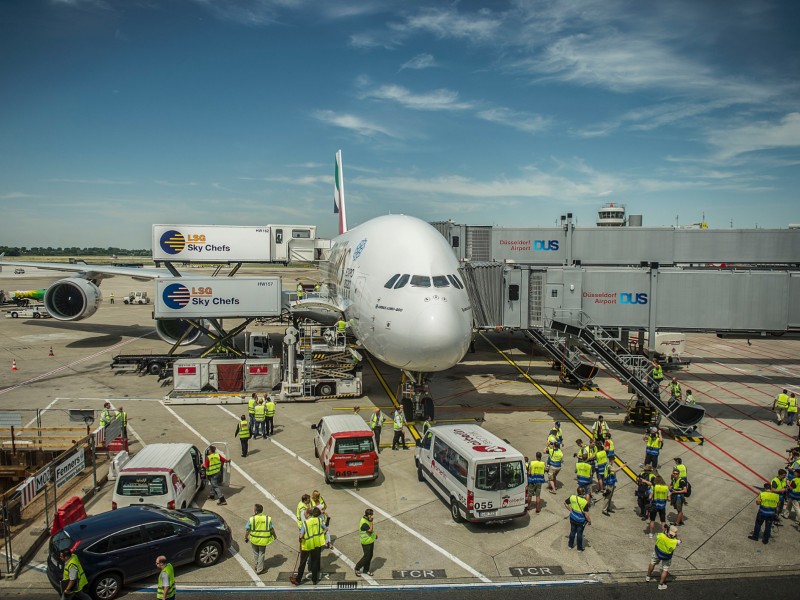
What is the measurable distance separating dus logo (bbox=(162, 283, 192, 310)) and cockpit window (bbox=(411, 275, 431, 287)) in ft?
47.9

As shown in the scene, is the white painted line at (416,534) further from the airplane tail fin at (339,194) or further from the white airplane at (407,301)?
the airplane tail fin at (339,194)

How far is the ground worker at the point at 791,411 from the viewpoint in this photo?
80.5 feet

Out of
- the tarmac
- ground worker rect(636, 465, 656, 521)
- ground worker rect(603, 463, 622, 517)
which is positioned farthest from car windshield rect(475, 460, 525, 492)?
ground worker rect(636, 465, 656, 521)

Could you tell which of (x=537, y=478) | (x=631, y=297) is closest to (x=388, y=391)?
(x=537, y=478)

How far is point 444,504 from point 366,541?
459 centimetres

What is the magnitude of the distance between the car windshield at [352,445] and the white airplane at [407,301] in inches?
139

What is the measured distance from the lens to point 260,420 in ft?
68.6

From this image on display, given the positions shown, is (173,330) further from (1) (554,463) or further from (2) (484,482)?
(2) (484,482)

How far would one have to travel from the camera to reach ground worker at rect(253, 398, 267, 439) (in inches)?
816

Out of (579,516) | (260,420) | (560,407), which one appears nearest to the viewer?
(579,516)

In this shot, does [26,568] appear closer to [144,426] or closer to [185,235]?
[144,426]

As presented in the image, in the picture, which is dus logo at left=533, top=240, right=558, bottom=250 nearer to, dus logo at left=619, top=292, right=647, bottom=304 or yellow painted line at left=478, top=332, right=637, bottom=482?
yellow painted line at left=478, top=332, right=637, bottom=482

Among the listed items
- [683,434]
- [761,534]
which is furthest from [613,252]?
[761,534]

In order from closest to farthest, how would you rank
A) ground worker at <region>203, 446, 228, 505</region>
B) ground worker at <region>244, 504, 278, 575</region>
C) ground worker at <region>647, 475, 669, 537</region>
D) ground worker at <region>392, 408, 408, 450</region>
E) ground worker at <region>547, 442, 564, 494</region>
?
ground worker at <region>244, 504, 278, 575</region>
ground worker at <region>647, 475, 669, 537</region>
ground worker at <region>203, 446, 228, 505</region>
ground worker at <region>547, 442, 564, 494</region>
ground worker at <region>392, 408, 408, 450</region>
